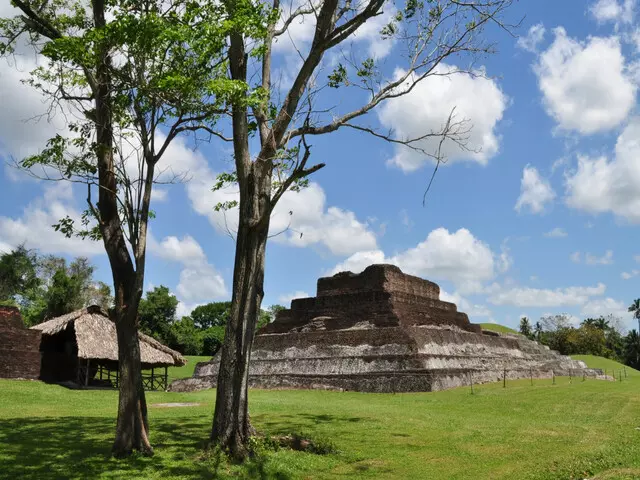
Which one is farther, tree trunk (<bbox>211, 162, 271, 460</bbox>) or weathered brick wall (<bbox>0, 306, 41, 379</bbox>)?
weathered brick wall (<bbox>0, 306, 41, 379</bbox>)

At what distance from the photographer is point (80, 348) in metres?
20.8

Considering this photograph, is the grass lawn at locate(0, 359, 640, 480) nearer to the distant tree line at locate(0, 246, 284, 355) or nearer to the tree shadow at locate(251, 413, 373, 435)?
the tree shadow at locate(251, 413, 373, 435)

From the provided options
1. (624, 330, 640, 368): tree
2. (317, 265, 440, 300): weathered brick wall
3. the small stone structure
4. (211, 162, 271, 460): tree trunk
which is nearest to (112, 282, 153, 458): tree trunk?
(211, 162, 271, 460): tree trunk

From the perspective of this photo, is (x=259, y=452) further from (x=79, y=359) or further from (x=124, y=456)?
(x=79, y=359)

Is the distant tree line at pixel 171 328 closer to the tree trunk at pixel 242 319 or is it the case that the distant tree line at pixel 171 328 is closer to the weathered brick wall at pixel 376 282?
the weathered brick wall at pixel 376 282

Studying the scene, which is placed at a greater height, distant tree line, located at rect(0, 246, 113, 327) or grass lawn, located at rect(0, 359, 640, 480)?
distant tree line, located at rect(0, 246, 113, 327)

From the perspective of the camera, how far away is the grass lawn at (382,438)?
6.85 meters

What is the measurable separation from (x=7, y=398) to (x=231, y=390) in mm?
11849

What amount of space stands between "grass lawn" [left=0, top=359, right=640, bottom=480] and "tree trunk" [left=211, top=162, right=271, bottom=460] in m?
0.42

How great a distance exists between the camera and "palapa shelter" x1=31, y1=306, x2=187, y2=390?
21.3 metres

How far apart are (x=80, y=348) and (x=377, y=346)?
1100cm

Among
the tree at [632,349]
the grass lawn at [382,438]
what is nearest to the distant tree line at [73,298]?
the grass lawn at [382,438]

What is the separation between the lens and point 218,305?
233ft

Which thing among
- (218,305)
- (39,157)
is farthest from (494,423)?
(218,305)
